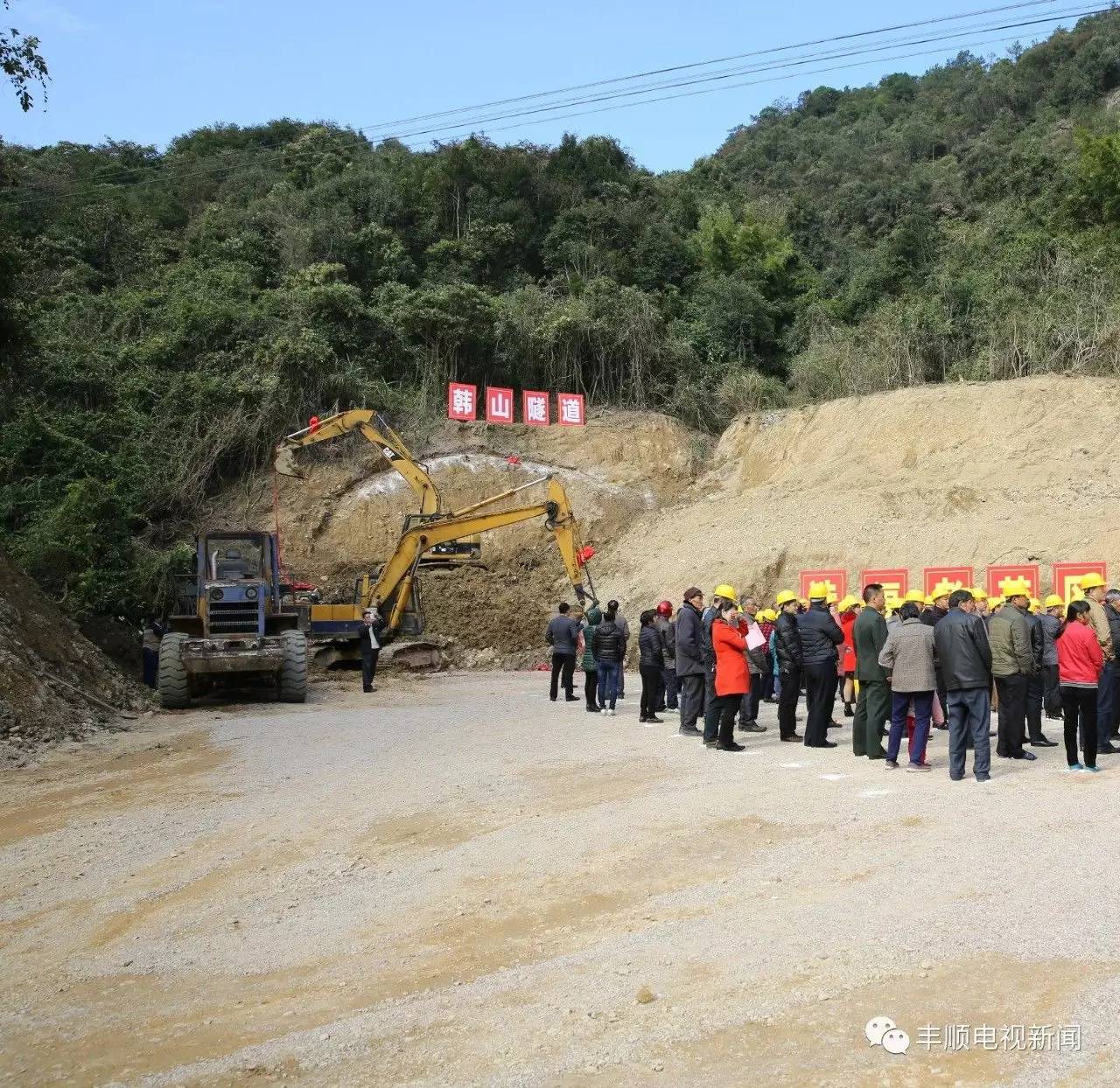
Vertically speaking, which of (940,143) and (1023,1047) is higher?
(940,143)

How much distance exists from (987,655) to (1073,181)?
122ft

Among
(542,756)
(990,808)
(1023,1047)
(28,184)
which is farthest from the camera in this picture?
(28,184)

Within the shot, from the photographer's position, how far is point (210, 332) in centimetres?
3759

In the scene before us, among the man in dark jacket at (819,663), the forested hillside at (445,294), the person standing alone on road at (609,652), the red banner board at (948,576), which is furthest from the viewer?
the forested hillside at (445,294)

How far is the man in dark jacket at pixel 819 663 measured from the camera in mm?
12117

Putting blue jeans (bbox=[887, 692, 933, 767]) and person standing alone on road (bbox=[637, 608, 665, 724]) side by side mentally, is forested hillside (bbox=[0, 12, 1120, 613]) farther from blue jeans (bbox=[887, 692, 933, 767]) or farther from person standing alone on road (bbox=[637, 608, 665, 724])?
blue jeans (bbox=[887, 692, 933, 767])

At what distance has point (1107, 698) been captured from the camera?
12062 millimetres

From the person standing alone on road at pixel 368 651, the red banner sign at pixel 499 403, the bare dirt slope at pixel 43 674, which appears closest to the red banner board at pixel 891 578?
the person standing alone on road at pixel 368 651

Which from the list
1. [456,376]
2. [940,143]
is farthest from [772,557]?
[940,143]

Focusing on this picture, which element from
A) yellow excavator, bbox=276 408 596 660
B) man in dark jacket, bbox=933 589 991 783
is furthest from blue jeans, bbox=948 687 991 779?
yellow excavator, bbox=276 408 596 660

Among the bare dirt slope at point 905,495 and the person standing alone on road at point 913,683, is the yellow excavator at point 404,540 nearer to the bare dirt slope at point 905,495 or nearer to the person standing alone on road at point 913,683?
the bare dirt slope at point 905,495

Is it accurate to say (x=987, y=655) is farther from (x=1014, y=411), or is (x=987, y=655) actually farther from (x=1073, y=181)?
(x=1073, y=181)

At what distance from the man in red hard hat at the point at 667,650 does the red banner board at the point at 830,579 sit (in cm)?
1074

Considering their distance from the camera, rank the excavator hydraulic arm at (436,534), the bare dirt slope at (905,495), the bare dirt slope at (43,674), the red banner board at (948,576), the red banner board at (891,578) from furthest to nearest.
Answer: the bare dirt slope at (905,495) → the red banner board at (891,578) → the red banner board at (948,576) → the excavator hydraulic arm at (436,534) → the bare dirt slope at (43,674)
